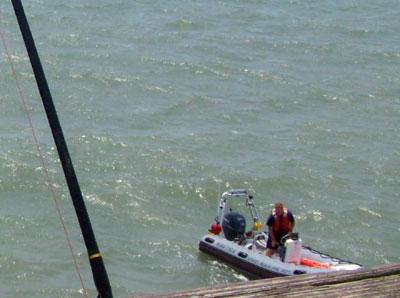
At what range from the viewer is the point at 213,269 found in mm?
15305

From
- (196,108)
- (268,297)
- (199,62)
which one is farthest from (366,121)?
(268,297)

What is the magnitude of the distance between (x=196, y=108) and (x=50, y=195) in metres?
6.27

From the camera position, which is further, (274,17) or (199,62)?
(274,17)

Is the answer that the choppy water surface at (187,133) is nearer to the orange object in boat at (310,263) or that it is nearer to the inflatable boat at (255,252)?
the inflatable boat at (255,252)

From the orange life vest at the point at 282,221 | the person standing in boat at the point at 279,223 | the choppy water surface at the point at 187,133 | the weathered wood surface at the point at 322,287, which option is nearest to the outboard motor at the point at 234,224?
the choppy water surface at the point at 187,133

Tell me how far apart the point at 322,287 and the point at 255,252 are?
11.5 metres

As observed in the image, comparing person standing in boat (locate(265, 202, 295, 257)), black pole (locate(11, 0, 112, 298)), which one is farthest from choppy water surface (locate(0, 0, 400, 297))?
black pole (locate(11, 0, 112, 298))

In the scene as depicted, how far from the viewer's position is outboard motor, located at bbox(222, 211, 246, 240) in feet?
50.0

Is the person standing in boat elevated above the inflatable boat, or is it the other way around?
the person standing in boat

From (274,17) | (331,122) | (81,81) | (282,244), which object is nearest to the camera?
(282,244)

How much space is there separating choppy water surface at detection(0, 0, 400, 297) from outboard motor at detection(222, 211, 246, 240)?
671 mm

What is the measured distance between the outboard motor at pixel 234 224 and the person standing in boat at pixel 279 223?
79 cm

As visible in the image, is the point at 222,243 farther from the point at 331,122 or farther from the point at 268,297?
the point at 268,297

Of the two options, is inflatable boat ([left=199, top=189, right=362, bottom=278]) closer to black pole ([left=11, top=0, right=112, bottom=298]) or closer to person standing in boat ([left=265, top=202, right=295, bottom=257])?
person standing in boat ([left=265, top=202, right=295, bottom=257])
